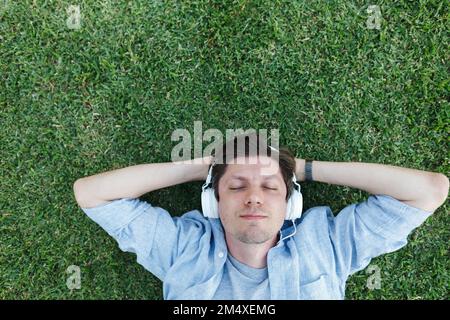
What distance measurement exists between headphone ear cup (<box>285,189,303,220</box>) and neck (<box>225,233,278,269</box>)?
0.56ft

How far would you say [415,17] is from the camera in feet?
10.9

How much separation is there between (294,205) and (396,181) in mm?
594

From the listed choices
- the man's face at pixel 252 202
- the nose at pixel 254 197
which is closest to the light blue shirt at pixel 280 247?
the man's face at pixel 252 202

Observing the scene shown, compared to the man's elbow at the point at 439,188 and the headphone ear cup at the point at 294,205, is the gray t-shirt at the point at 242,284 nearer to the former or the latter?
the headphone ear cup at the point at 294,205

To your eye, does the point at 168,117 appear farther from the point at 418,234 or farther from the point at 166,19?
the point at 418,234

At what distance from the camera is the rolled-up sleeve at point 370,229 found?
2818mm

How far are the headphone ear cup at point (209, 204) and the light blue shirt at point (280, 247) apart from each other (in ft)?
0.48

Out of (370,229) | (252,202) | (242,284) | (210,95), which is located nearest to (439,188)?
(370,229)

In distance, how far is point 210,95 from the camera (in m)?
3.35

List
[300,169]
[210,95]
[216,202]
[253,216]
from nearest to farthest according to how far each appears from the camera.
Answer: [253,216]
[216,202]
[300,169]
[210,95]

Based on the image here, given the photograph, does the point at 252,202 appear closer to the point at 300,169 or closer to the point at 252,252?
the point at 252,252

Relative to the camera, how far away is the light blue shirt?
2.87 m

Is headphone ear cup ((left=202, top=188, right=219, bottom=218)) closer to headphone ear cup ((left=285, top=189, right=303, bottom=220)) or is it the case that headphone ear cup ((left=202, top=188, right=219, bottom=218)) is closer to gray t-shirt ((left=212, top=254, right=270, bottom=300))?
gray t-shirt ((left=212, top=254, right=270, bottom=300))

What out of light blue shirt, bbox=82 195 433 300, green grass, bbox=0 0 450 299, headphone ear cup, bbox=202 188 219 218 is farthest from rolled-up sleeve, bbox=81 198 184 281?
green grass, bbox=0 0 450 299
